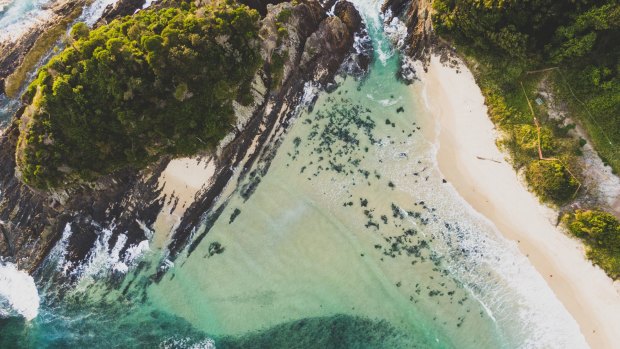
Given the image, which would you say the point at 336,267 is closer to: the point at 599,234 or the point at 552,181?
the point at 552,181

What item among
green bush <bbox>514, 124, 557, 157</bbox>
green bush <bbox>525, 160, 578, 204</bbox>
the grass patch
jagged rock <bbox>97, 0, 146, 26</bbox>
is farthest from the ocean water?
jagged rock <bbox>97, 0, 146, 26</bbox>

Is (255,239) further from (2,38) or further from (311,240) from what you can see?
(2,38)

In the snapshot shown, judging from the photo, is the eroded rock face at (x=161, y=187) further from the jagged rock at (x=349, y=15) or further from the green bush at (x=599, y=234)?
the green bush at (x=599, y=234)

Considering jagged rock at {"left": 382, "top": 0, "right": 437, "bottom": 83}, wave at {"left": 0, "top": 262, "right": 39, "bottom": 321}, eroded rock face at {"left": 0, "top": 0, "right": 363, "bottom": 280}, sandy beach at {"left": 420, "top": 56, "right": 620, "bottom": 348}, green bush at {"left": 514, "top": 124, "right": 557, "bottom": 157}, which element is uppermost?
jagged rock at {"left": 382, "top": 0, "right": 437, "bottom": 83}

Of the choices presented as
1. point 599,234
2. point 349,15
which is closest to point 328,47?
point 349,15

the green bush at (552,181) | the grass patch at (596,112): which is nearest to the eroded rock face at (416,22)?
the grass patch at (596,112)

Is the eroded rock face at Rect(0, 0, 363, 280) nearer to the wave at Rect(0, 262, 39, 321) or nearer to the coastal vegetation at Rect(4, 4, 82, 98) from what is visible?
the wave at Rect(0, 262, 39, 321)
